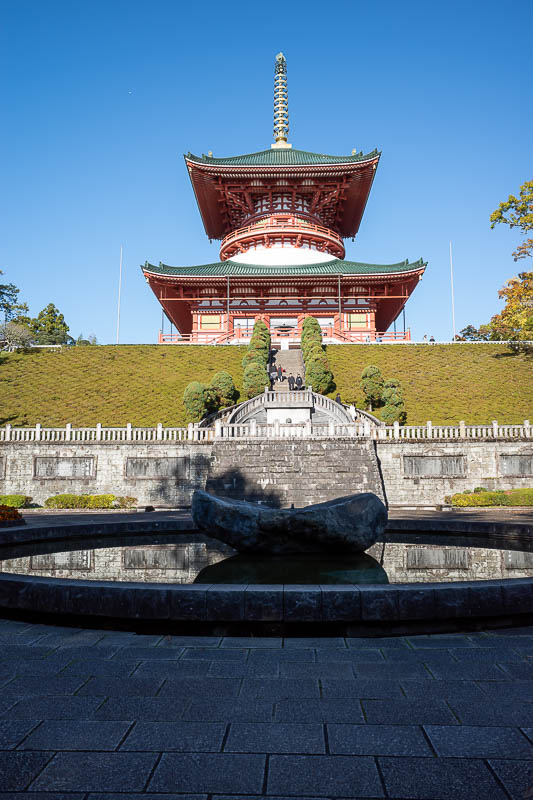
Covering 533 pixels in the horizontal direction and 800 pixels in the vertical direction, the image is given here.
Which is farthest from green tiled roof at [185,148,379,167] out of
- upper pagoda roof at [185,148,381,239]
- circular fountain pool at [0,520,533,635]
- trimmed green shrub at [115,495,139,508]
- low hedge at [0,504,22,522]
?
circular fountain pool at [0,520,533,635]

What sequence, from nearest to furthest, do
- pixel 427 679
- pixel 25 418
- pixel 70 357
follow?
1. pixel 427 679
2. pixel 25 418
3. pixel 70 357

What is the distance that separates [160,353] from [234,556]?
30.3 m

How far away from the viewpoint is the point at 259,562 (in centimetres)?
830

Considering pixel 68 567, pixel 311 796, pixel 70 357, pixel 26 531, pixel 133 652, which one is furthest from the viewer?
pixel 70 357

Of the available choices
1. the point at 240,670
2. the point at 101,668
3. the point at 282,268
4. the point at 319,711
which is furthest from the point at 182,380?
the point at 319,711

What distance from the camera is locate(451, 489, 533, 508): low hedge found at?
766 inches

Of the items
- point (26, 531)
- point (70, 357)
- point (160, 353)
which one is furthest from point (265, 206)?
point (26, 531)

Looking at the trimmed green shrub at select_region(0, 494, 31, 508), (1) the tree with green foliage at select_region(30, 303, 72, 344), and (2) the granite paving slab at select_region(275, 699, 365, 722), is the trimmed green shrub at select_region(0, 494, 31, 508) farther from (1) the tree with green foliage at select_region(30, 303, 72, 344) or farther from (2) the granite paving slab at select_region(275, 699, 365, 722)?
(1) the tree with green foliage at select_region(30, 303, 72, 344)

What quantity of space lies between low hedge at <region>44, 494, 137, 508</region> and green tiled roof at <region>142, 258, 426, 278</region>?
24627mm

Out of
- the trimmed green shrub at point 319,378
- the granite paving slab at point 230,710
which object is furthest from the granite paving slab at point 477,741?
the trimmed green shrub at point 319,378

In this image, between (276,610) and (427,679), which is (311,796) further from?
(276,610)

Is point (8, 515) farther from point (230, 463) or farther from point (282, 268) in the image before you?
point (282, 268)

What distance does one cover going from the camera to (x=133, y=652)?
4.27 metres

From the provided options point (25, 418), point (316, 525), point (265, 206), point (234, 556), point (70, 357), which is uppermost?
point (265, 206)
